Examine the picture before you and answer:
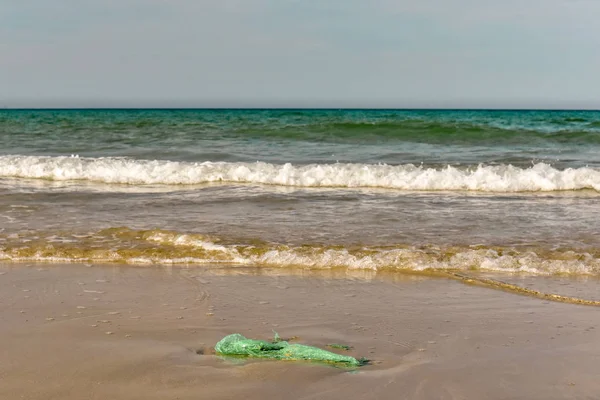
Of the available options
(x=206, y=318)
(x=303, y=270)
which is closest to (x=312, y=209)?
(x=303, y=270)

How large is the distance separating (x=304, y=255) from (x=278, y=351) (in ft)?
8.68

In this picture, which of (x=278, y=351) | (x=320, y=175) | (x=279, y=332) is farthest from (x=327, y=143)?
(x=278, y=351)

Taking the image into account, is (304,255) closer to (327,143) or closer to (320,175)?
(320,175)

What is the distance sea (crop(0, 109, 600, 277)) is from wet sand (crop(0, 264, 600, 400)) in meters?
0.56

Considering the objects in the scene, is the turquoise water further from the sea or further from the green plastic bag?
the green plastic bag

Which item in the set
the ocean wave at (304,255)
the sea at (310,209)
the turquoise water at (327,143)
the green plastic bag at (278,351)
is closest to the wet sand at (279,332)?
the green plastic bag at (278,351)

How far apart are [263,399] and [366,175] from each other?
9.45 metres

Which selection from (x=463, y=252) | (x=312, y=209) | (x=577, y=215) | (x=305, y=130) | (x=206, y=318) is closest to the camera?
(x=206, y=318)

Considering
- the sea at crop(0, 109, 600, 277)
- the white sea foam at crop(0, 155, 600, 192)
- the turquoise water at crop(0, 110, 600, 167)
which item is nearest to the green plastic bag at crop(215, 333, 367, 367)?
the sea at crop(0, 109, 600, 277)

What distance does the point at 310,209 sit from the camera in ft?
29.6

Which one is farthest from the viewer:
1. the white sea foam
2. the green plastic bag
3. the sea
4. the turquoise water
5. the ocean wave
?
the turquoise water

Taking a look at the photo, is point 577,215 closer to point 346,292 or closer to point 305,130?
point 346,292

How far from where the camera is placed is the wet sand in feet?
10.6

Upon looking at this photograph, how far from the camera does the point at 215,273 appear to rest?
227 inches
